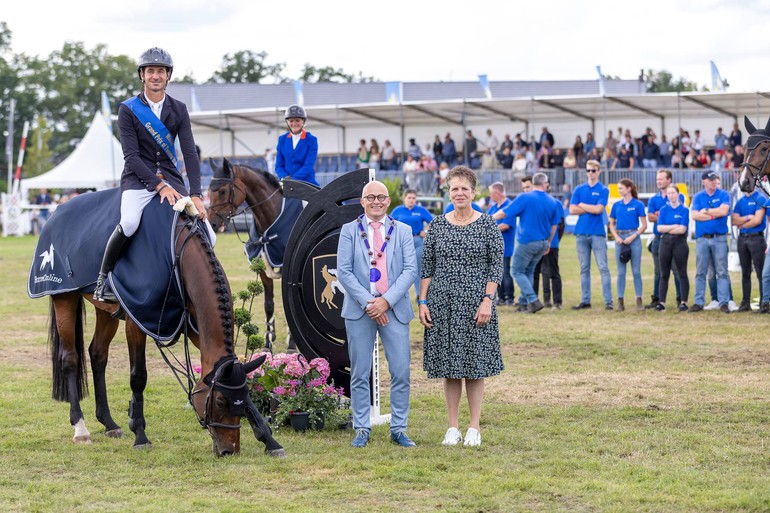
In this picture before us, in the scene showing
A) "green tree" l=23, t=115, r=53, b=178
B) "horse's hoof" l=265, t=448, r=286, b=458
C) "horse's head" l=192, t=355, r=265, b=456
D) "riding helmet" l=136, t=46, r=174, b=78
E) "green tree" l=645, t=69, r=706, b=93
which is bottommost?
"horse's hoof" l=265, t=448, r=286, b=458

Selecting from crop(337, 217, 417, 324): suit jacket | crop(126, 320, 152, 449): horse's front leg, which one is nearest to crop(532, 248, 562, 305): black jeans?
crop(337, 217, 417, 324): suit jacket

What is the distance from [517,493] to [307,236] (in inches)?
126

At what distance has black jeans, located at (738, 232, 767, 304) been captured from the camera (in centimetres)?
1457

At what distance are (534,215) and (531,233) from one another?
10.9 inches

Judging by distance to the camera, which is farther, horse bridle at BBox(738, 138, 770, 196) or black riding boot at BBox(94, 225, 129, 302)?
horse bridle at BBox(738, 138, 770, 196)

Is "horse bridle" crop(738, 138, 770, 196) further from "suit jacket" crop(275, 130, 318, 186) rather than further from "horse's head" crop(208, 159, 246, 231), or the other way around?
"horse's head" crop(208, 159, 246, 231)

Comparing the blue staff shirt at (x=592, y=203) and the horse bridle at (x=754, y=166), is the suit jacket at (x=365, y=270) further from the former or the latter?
the blue staff shirt at (x=592, y=203)

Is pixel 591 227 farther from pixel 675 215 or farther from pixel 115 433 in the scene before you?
pixel 115 433

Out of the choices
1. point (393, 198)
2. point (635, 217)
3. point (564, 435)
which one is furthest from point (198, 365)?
point (393, 198)

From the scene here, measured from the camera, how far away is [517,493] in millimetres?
5738

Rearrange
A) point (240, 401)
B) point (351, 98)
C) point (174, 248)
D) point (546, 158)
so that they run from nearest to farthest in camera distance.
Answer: point (240, 401) → point (174, 248) → point (546, 158) → point (351, 98)

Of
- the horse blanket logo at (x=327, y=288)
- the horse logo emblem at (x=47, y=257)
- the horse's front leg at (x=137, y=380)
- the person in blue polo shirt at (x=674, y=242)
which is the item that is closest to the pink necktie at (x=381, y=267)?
the horse blanket logo at (x=327, y=288)

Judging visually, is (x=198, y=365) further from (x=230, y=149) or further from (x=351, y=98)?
(x=351, y=98)

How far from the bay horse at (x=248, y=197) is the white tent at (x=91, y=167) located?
2699 centimetres
